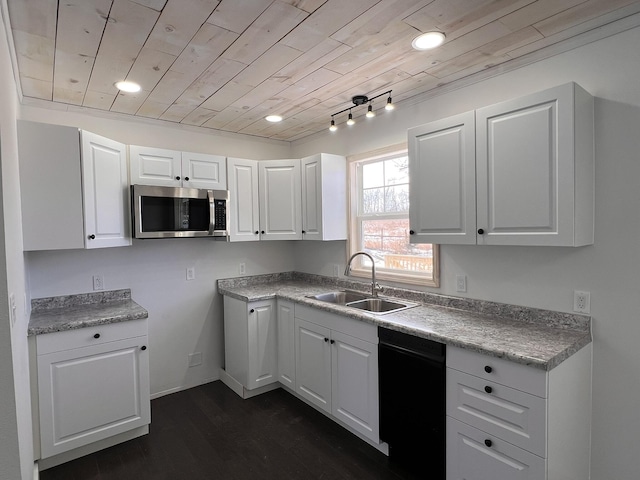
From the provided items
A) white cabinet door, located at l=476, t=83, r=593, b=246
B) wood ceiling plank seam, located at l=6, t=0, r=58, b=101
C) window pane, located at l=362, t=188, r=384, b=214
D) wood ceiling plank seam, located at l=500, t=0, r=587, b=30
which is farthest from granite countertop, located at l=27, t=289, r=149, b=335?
wood ceiling plank seam, located at l=500, t=0, r=587, b=30

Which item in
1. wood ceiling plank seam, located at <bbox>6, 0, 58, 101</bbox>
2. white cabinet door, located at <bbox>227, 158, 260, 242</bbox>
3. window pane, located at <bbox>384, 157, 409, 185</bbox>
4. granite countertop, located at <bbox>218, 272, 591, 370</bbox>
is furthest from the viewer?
white cabinet door, located at <bbox>227, 158, 260, 242</bbox>

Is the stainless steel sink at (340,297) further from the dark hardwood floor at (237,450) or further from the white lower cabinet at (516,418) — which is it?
the white lower cabinet at (516,418)

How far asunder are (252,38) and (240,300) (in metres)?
2.09

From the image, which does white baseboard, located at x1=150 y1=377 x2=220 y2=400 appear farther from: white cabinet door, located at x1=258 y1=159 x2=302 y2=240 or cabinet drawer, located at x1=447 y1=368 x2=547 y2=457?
cabinet drawer, located at x1=447 y1=368 x2=547 y2=457

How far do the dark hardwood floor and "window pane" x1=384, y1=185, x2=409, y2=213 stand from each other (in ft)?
5.77

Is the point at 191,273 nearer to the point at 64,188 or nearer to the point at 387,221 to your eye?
the point at 64,188

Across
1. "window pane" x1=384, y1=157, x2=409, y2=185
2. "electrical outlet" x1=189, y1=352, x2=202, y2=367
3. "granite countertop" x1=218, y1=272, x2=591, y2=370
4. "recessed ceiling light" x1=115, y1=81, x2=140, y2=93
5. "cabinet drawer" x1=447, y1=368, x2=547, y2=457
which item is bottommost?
"electrical outlet" x1=189, y1=352, x2=202, y2=367

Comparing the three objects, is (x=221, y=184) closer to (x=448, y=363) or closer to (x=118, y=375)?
(x=118, y=375)

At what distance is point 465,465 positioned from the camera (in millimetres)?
1801

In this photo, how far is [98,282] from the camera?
2873 mm

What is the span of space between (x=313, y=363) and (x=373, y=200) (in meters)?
1.48

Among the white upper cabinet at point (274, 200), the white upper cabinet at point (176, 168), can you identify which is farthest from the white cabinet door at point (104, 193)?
the white upper cabinet at point (274, 200)

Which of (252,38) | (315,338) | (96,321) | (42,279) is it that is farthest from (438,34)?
(42,279)

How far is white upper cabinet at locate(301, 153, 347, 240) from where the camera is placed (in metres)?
3.22
